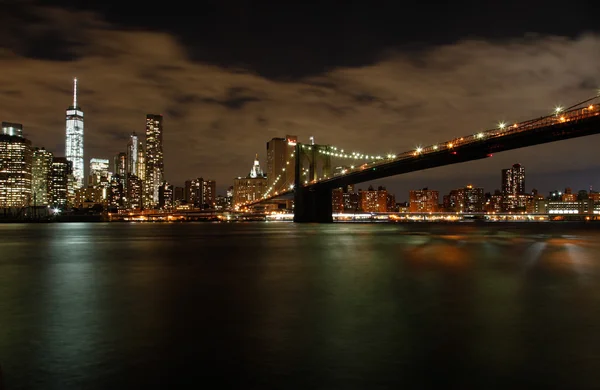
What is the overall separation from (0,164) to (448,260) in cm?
17953

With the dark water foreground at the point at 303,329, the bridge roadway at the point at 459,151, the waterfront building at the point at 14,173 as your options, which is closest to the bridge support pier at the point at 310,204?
the bridge roadway at the point at 459,151

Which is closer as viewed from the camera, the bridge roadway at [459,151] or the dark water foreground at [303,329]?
the dark water foreground at [303,329]

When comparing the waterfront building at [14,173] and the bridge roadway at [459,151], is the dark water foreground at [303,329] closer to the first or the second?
the bridge roadway at [459,151]

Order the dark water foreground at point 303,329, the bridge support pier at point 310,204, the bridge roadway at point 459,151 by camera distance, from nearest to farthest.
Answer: the dark water foreground at point 303,329 < the bridge roadway at point 459,151 < the bridge support pier at point 310,204

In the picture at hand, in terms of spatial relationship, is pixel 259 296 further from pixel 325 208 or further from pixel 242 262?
pixel 325 208

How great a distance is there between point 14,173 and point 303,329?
184017 millimetres

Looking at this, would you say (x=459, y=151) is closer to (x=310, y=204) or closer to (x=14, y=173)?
(x=310, y=204)

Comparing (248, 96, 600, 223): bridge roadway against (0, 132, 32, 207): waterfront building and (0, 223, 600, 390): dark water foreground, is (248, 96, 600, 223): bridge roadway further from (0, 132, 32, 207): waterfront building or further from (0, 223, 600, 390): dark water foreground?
(0, 132, 32, 207): waterfront building

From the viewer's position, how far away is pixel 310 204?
80750 millimetres

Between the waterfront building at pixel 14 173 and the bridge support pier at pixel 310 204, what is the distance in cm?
12071

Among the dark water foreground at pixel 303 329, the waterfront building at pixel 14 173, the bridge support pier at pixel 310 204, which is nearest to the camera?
the dark water foreground at pixel 303 329

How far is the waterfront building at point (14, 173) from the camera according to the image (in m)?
167

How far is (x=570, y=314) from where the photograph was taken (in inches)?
428

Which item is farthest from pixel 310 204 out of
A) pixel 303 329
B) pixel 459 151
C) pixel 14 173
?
pixel 14 173
